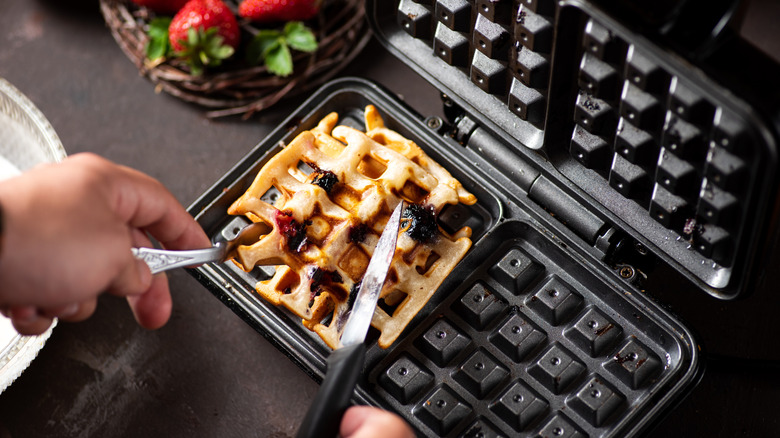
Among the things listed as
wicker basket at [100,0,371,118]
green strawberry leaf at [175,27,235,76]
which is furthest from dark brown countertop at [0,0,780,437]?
green strawberry leaf at [175,27,235,76]

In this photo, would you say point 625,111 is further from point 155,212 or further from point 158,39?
point 158,39

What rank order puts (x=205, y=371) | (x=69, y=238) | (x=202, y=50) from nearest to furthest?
(x=69, y=238)
(x=205, y=371)
(x=202, y=50)

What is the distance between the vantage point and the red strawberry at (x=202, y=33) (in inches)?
61.8

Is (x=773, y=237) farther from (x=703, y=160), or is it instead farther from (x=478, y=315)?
(x=478, y=315)

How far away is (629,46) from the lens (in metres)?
1.00

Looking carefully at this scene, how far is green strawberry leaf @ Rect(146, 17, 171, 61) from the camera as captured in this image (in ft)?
5.38

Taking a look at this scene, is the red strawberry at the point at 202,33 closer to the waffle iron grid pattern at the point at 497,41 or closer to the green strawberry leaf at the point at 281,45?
the green strawberry leaf at the point at 281,45

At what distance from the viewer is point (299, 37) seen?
1.59m

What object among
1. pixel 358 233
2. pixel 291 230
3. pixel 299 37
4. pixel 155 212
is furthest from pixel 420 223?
pixel 299 37

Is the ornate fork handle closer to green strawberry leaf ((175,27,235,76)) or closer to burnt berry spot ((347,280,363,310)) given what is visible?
burnt berry spot ((347,280,363,310))

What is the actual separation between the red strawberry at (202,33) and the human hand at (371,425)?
816 mm

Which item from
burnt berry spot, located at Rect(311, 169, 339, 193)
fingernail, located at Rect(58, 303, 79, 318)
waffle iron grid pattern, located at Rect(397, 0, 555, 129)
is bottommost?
fingernail, located at Rect(58, 303, 79, 318)

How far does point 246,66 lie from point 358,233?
1.89 feet

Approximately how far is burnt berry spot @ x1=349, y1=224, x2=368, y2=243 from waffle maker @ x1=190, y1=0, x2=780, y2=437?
0.13 meters
